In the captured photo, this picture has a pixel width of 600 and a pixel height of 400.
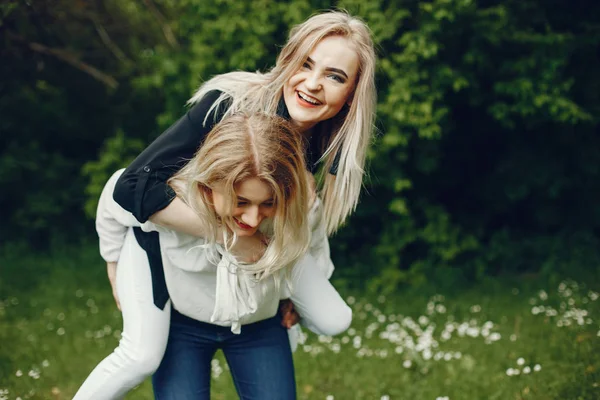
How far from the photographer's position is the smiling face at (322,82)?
2.51m

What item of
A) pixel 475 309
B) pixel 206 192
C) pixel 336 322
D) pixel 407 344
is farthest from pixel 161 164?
pixel 475 309

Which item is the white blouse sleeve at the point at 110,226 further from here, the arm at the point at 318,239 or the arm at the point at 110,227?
the arm at the point at 318,239

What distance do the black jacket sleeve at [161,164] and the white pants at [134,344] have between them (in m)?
0.30

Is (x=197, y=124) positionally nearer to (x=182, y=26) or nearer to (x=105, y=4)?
(x=182, y=26)

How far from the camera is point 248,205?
2.30 metres

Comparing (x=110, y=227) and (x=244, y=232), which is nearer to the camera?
(x=244, y=232)

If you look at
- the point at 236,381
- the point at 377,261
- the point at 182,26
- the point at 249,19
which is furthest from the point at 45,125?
the point at 236,381

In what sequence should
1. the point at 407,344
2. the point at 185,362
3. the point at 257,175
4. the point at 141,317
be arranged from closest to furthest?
1. the point at 257,175
2. the point at 141,317
3. the point at 185,362
4. the point at 407,344

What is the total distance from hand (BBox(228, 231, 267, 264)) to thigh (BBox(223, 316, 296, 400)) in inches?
15.3

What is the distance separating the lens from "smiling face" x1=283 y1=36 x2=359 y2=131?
2.51 m

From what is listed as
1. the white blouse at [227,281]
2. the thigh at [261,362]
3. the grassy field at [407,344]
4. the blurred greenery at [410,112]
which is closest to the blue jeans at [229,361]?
the thigh at [261,362]

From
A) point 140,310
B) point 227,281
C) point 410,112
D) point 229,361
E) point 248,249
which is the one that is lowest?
point 229,361

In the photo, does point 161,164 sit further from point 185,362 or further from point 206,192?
point 185,362

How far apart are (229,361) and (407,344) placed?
215 cm
